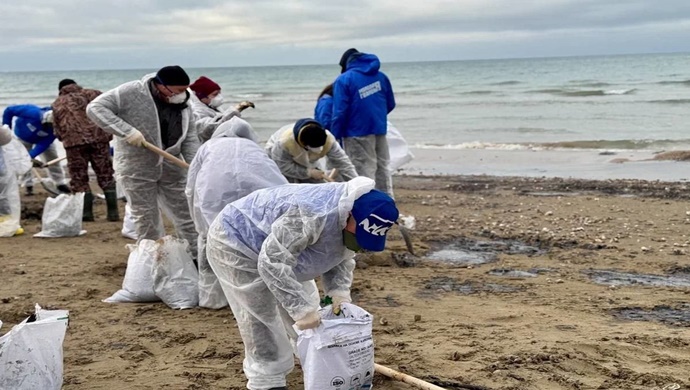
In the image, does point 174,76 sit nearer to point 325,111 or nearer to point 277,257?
point 325,111

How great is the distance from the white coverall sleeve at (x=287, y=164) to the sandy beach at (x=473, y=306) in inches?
38.2

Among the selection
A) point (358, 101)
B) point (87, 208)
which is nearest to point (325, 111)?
point (358, 101)

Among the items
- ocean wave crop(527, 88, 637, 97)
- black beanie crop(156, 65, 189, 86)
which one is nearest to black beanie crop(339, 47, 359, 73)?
black beanie crop(156, 65, 189, 86)

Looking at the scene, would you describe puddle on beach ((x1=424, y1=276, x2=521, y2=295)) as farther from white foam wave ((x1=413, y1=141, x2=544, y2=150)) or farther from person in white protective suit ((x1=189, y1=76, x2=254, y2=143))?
white foam wave ((x1=413, y1=141, x2=544, y2=150))

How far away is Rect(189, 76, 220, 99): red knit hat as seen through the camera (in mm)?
6348

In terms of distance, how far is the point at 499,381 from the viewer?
12.8ft

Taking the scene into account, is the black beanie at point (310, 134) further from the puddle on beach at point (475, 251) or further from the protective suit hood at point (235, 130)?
the puddle on beach at point (475, 251)

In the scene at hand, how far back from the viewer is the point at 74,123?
27.2 ft

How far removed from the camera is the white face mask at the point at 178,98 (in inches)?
227

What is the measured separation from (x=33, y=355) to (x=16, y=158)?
5.78m

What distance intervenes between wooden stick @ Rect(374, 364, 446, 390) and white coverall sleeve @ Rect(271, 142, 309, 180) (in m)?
2.53

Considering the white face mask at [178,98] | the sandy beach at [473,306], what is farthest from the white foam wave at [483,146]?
the white face mask at [178,98]

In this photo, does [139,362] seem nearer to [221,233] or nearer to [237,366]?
[237,366]

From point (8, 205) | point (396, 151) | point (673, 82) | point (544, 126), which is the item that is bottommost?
point (544, 126)
